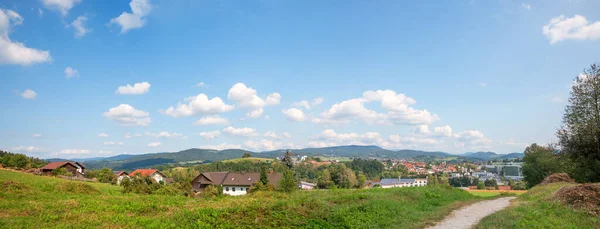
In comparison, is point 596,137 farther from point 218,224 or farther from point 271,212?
point 218,224

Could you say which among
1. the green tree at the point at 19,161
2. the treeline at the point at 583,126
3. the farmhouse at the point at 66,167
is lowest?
the farmhouse at the point at 66,167

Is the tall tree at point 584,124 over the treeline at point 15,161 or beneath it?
over

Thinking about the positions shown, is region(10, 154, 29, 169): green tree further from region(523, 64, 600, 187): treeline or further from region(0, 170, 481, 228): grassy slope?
region(523, 64, 600, 187): treeline

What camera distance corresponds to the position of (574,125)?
23.7 m

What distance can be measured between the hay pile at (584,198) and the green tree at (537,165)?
109ft

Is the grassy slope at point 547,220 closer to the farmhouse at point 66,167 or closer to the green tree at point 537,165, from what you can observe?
the green tree at point 537,165

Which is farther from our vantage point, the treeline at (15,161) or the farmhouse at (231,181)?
the farmhouse at (231,181)

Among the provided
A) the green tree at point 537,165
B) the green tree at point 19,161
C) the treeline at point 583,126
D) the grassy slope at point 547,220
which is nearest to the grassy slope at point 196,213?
the grassy slope at point 547,220

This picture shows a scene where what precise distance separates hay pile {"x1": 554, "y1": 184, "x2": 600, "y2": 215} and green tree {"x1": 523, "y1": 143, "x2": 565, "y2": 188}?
33198 millimetres

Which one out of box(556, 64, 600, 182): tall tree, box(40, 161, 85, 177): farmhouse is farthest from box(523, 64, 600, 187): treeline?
box(40, 161, 85, 177): farmhouse

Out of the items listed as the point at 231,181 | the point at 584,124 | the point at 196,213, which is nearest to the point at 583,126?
the point at 584,124

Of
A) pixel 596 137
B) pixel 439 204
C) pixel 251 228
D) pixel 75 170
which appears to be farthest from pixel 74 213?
pixel 75 170

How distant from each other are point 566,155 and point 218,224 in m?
27.2

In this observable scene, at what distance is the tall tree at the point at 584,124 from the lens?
69.8 ft
